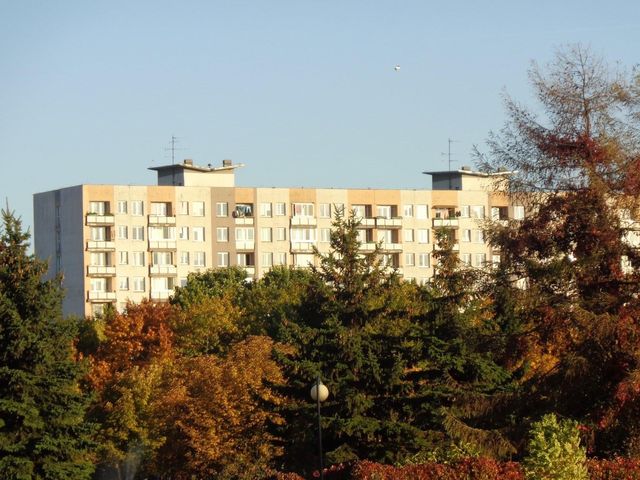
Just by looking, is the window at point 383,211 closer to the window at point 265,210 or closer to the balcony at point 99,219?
the window at point 265,210

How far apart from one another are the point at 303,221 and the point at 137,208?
565 inches

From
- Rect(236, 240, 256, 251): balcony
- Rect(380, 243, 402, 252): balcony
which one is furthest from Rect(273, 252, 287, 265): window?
Rect(380, 243, 402, 252): balcony

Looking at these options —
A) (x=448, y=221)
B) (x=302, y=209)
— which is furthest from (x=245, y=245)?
(x=448, y=221)

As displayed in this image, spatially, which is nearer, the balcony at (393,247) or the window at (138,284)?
the window at (138,284)

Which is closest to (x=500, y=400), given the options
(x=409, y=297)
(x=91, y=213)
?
(x=409, y=297)

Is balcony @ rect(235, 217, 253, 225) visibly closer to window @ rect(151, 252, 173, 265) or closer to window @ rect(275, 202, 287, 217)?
window @ rect(275, 202, 287, 217)

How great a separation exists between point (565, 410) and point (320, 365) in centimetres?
1505

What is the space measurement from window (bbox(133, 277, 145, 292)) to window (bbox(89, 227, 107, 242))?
433 centimetres

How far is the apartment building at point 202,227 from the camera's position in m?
121

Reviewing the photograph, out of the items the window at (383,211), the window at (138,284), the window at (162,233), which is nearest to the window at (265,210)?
the window at (162,233)

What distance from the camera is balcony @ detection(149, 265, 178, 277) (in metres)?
124

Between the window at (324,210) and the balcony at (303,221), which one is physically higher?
the window at (324,210)

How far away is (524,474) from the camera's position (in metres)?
28.0

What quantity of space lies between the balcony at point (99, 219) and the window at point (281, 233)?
14312 mm
